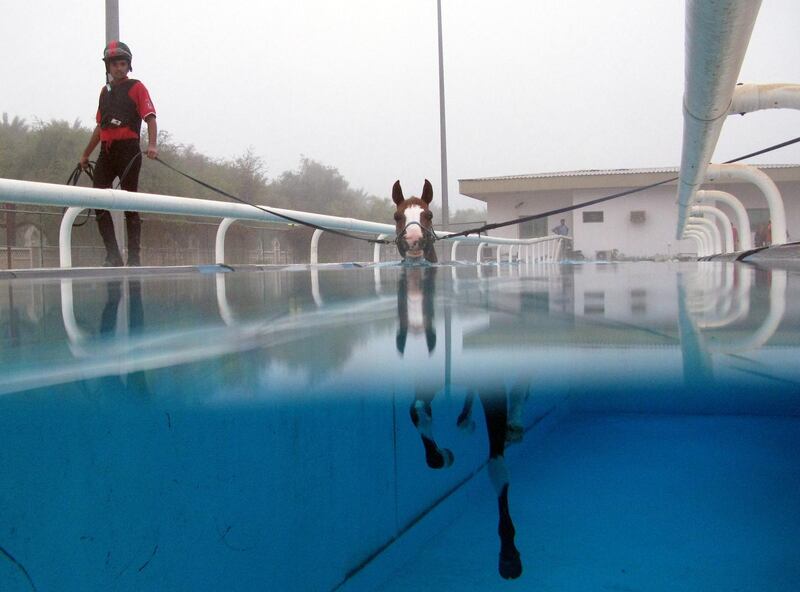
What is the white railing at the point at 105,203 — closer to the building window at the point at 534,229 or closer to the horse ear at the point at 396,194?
the horse ear at the point at 396,194

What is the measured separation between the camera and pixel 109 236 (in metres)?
4.66

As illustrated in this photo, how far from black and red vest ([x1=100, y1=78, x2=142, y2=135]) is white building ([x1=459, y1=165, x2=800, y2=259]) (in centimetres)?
1849

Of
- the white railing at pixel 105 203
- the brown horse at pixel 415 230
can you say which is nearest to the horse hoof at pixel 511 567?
the white railing at pixel 105 203

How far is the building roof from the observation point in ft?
68.8

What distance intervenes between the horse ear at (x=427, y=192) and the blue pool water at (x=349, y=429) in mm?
4249

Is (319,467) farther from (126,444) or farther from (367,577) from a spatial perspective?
(126,444)

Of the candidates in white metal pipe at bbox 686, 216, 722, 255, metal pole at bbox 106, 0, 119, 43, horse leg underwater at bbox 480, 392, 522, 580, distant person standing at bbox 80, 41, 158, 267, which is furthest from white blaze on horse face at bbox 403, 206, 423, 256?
white metal pipe at bbox 686, 216, 722, 255

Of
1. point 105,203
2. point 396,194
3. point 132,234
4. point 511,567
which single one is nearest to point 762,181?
point 396,194

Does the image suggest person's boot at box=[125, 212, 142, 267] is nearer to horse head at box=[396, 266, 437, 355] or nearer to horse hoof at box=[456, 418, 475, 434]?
horse head at box=[396, 266, 437, 355]

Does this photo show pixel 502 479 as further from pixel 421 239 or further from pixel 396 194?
pixel 396 194

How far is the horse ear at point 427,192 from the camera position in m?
6.50

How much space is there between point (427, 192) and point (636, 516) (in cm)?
451

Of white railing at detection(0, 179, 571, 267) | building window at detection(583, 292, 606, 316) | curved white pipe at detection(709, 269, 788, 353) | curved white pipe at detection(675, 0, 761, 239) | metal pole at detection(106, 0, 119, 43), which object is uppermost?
metal pole at detection(106, 0, 119, 43)

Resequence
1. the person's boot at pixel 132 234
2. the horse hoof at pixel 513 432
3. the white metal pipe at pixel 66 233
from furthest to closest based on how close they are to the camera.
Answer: the person's boot at pixel 132 234, the white metal pipe at pixel 66 233, the horse hoof at pixel 513 432
